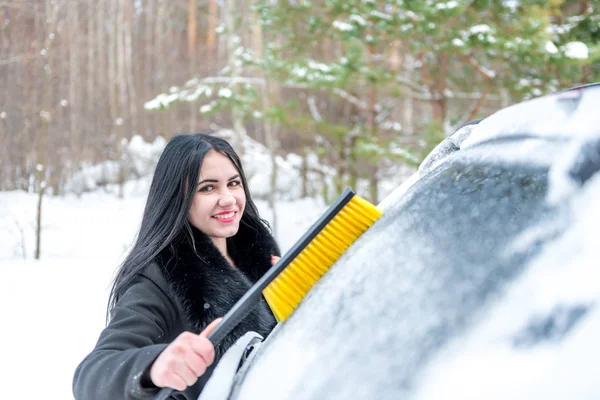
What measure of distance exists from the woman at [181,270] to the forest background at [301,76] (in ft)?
13.7

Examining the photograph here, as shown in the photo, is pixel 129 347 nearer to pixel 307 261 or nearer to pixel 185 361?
pixel 185 361

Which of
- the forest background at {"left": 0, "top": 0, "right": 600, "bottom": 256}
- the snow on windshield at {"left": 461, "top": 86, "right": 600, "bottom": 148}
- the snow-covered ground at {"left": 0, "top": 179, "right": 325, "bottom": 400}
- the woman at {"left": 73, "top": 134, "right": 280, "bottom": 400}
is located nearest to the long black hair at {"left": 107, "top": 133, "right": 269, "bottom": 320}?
the woman at {"left": 73, "top": 134, "right": 280, "bottom": 400}

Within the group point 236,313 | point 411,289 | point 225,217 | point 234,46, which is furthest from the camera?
point 234,46

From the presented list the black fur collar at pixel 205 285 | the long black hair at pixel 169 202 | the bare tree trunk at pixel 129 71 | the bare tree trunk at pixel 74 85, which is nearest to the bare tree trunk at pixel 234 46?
the bare tree trunk at pixel 74 85

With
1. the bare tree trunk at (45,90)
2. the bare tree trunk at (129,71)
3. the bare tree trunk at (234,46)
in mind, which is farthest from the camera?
the bare tree trunk at (129,71)

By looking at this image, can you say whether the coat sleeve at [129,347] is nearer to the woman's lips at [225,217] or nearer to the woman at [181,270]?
the woman at [181,270]

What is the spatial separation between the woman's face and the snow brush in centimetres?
58

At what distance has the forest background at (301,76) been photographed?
18.6 feet

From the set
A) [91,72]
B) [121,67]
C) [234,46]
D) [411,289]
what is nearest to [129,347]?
[411,289]

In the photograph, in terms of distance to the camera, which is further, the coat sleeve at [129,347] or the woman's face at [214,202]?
the woman's face at [214,202]

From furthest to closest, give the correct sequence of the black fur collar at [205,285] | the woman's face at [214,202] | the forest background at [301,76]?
the forest background at [301,76], the woman's face at [214,202], the black fur collar at [205,285]

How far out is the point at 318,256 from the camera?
2.95 feet

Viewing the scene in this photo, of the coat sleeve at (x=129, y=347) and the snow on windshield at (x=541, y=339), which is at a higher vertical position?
the snow on windshield at (x=541, y=339)

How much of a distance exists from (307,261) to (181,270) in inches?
21.6
